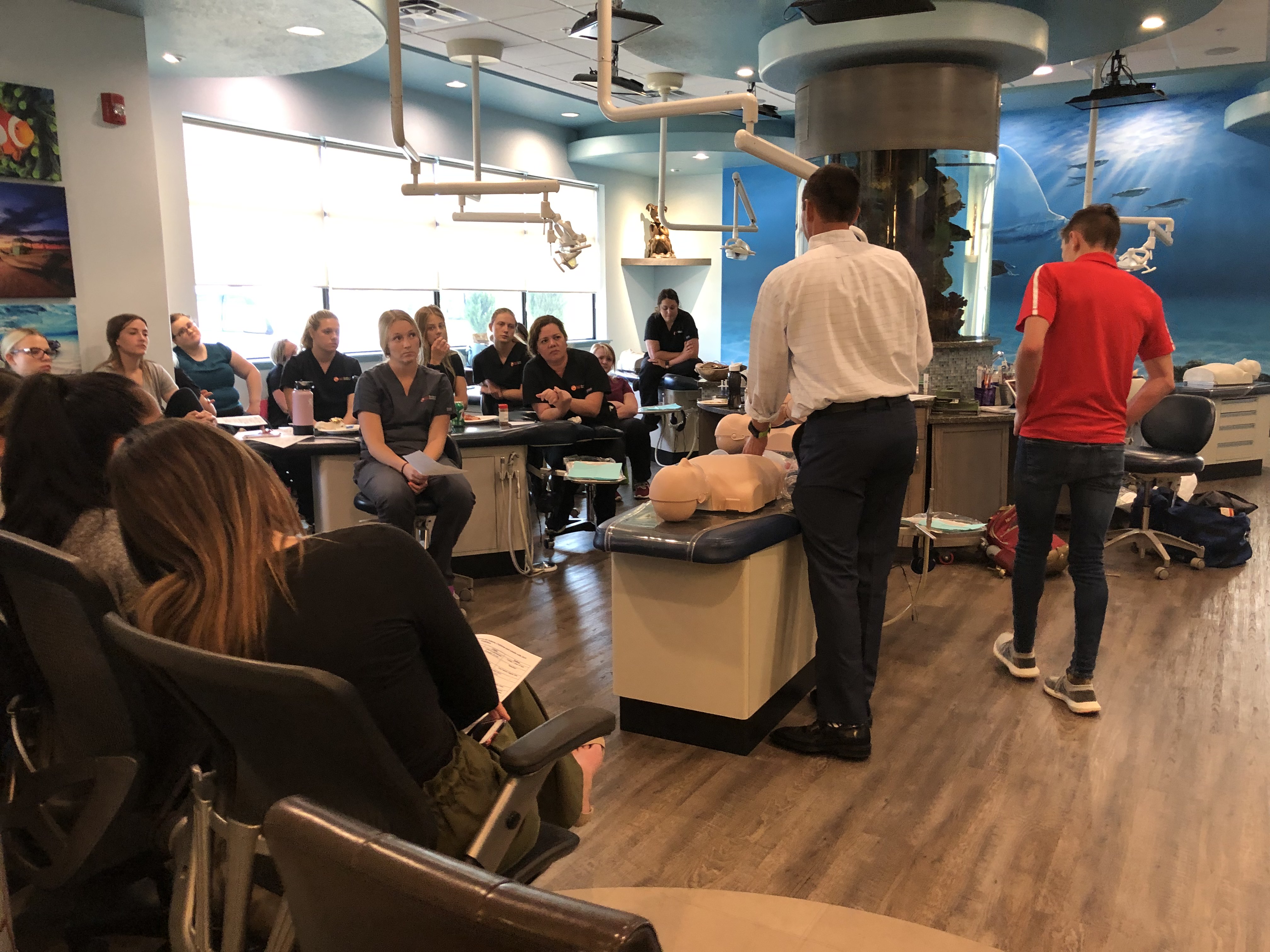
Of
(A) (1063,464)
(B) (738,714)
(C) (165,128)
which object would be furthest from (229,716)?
(C) (165,128)

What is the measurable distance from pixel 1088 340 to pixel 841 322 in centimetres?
92

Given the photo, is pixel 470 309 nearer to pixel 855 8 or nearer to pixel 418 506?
pixel 418 506

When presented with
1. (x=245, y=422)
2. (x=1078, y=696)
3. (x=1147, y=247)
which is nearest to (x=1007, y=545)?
(x=1078, y=696)

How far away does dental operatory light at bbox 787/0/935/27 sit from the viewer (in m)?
3.55

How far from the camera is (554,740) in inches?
51.8

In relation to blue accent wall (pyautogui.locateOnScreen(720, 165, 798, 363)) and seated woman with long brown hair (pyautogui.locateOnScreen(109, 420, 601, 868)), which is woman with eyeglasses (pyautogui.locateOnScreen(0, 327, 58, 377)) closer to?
seated woman with long brown hair (pyautogui.locateOnScreen(109, 420, 601, 868))

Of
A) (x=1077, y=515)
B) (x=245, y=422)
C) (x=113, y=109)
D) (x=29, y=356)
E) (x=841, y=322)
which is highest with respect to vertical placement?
(x=113, y=109)

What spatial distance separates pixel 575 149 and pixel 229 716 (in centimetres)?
998

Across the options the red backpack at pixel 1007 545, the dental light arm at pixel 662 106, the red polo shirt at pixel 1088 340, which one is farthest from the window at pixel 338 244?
the red polo shirt at pixel 1088 340

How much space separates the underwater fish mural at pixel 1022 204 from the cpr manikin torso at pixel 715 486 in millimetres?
7802

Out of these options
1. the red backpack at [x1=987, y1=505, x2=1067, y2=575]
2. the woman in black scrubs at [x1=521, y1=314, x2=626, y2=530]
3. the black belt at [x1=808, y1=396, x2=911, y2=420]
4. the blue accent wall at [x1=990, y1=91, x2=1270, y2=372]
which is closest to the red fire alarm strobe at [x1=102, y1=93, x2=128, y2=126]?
the woman in black scrubs at [x1=521, y1=314, x2=626, y2=530]

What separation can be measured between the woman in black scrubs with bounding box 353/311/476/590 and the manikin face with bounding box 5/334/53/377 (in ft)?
4.76

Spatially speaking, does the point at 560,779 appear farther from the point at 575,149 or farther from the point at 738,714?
the point at 575,149

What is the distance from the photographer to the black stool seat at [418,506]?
406 centimetres
